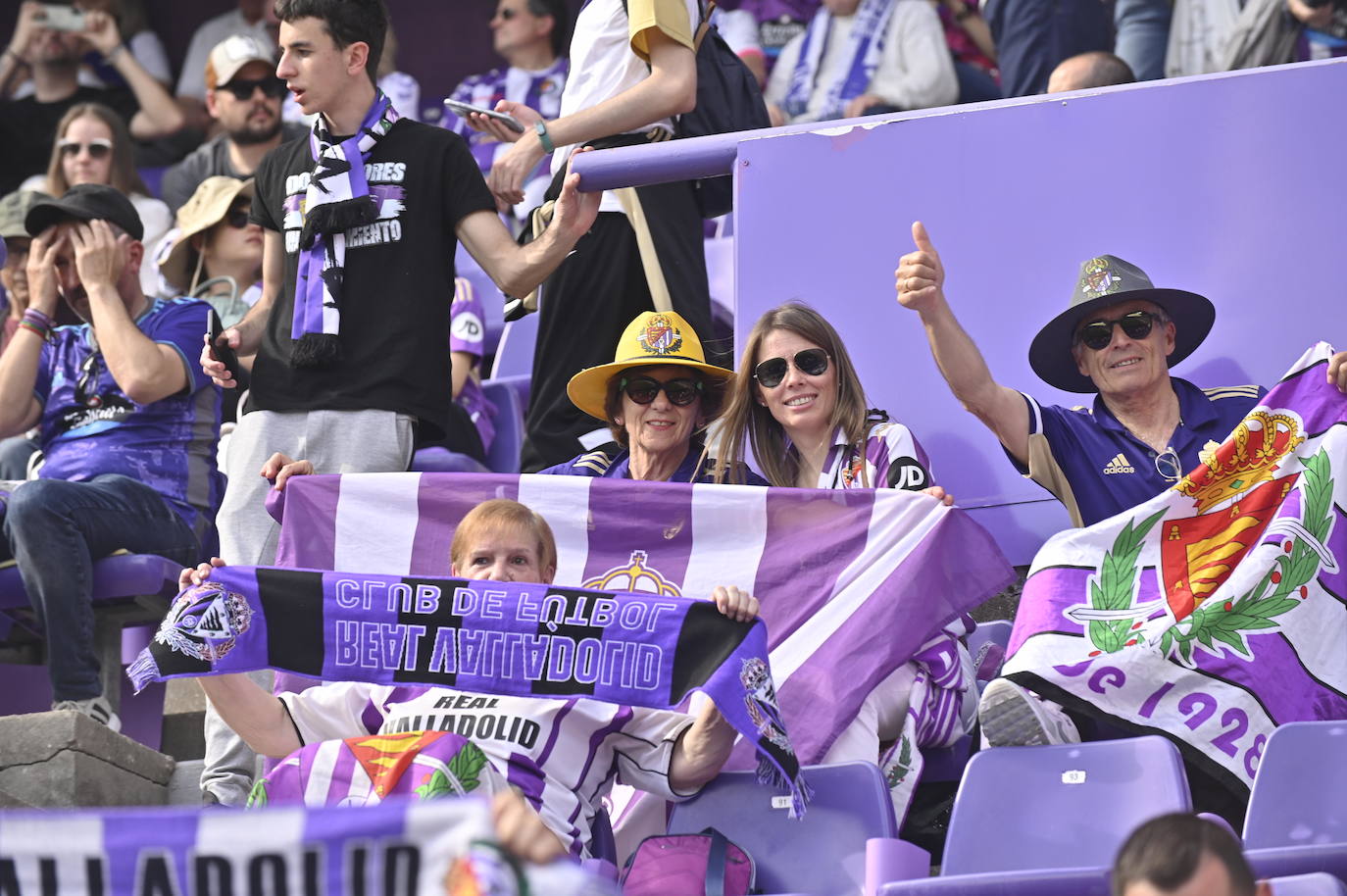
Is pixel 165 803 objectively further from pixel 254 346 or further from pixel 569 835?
pixel 569 835

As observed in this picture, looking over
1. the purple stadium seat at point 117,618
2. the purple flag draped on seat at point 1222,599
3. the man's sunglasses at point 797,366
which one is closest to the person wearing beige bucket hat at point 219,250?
the purple stadium seat at point 117,618

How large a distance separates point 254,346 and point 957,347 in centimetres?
199

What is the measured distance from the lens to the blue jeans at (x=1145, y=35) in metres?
8.82

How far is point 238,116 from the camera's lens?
29.6ft

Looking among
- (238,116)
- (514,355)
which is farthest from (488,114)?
(238,116)

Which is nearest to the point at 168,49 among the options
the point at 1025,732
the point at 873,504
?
the point at 873,504

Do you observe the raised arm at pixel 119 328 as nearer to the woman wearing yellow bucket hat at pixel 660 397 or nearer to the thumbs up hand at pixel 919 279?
the woman wearing yellow bucket hat at pixel 660 397

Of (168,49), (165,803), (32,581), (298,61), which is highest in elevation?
(168,49)

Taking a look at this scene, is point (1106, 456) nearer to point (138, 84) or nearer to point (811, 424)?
point (811, 424)

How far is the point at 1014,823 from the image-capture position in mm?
4176

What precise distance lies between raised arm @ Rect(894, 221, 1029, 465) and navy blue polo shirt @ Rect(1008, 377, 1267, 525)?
0.05 meters

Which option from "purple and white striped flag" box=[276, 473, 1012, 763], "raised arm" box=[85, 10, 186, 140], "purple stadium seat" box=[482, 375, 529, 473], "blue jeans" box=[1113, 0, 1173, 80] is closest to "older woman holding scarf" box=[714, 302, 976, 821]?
"purple and white striped flag" box=[276, 473, 1012, 763]

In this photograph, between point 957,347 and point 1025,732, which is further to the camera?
point 957,347

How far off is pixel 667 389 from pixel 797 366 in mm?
368
